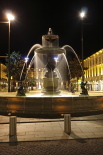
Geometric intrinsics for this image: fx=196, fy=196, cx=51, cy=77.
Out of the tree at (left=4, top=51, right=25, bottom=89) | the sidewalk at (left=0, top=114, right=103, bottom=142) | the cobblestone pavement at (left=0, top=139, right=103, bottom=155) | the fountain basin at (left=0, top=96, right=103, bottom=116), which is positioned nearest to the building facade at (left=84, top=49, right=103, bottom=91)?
the tree at (left=4, top=51, right=25, bottom=89)

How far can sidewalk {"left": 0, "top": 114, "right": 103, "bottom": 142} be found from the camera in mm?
7110

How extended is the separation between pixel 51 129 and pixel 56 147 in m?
2.12

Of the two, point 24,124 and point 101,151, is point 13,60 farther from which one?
point 101,151

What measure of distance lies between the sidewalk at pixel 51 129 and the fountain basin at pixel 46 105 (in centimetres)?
79

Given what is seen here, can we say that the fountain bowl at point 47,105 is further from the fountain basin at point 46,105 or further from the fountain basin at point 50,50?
the fountain basin at point 50,50

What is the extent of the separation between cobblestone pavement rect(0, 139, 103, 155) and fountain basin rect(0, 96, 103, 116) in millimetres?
4196

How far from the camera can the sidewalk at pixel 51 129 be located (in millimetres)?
7110

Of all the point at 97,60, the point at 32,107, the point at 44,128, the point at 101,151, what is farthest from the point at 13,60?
the point at 101,151

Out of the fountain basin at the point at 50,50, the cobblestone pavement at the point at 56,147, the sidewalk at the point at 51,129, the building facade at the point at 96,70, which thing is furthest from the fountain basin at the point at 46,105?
the building facade at the point at 96,70

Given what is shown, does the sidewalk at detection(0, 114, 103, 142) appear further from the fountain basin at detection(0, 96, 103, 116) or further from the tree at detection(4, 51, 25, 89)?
the tree at detection(4, 51, 25, 89)

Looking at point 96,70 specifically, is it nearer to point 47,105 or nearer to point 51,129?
point 47,105

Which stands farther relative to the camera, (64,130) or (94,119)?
(94,119)

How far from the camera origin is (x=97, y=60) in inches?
2131

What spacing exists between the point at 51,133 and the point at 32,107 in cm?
361
